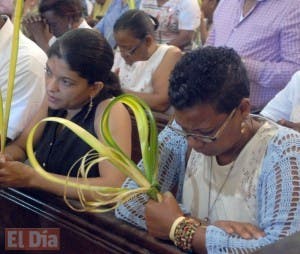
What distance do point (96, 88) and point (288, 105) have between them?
0.83 meters

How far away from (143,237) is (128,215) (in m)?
0.11

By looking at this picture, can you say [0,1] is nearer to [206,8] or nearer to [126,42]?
[126,42]

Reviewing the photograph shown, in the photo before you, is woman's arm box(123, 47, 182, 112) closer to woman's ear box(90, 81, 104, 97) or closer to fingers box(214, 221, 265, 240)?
woman's ear box(90, 81, 104, 97)

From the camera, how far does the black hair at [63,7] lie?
3.61 m

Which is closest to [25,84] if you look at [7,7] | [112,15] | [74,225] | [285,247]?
[7,7]

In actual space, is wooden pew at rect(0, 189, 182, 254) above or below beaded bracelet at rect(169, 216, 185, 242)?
below

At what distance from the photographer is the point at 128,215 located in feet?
5.57

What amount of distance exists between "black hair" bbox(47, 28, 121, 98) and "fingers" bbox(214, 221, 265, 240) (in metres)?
0.82

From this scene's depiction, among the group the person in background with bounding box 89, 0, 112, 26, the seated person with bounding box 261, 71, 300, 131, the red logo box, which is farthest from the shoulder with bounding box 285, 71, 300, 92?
the person in background with bounding box 89, 0, 112, 26

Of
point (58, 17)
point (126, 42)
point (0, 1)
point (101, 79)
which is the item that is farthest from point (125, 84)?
point (101, 79)

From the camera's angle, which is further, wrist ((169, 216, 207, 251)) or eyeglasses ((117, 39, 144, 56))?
eyeglasses ((117, 39, 144, 56))

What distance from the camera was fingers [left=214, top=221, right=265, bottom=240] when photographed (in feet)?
4.86

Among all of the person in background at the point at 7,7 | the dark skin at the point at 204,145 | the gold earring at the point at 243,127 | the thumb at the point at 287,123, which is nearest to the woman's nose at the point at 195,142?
the dark skin at the point at 204,145

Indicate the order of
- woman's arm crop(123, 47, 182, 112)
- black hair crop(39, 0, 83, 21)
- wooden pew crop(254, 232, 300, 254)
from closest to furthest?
wooden pew crop(254, 232, 300, 254), woman's arm crop(123, 47, 182, 112), black hair crop(39, 0, 83, 21)
